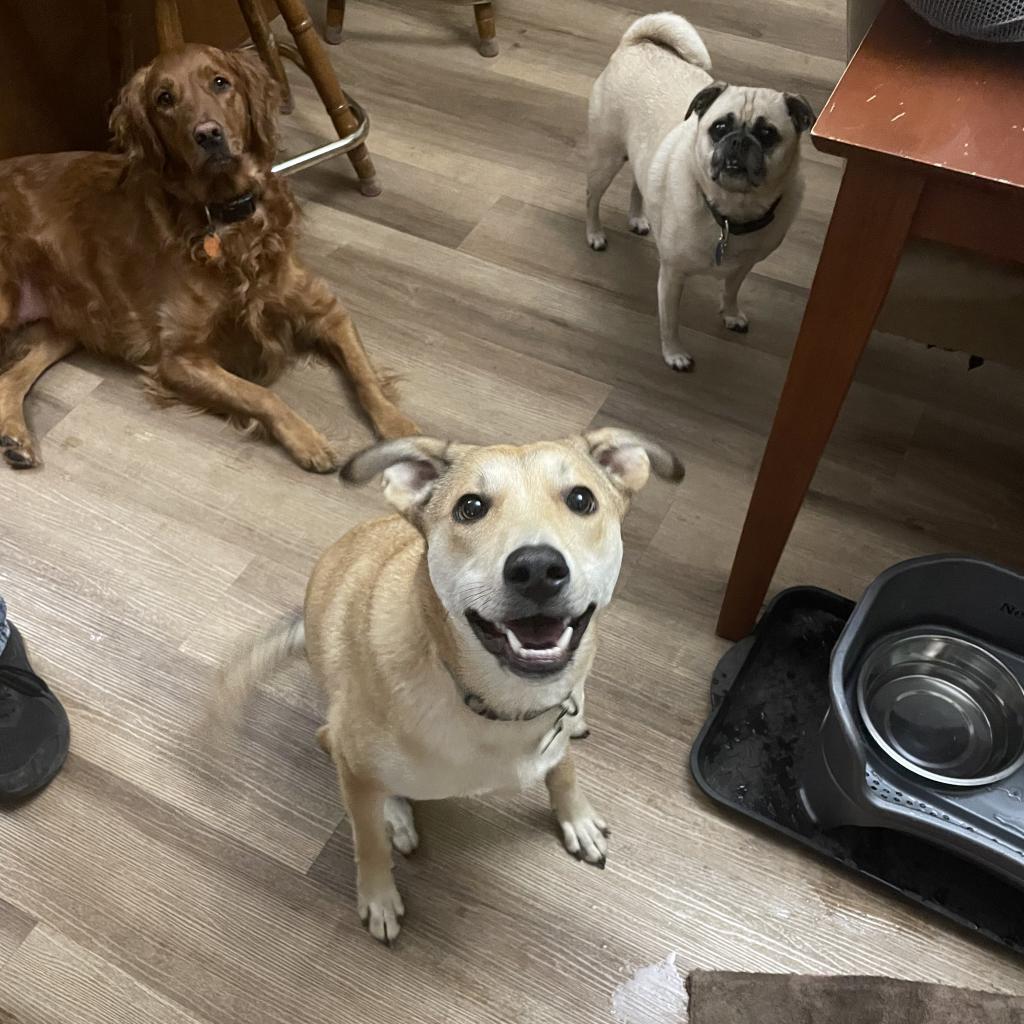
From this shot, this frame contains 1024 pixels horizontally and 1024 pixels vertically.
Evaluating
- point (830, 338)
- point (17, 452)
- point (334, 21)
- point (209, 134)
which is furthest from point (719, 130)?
point (334, 21)

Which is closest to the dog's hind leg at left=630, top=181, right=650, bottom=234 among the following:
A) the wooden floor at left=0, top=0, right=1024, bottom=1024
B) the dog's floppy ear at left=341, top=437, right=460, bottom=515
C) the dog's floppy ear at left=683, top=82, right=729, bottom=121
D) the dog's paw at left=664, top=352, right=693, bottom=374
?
the wooden floor at left=0, top=0, right=1024, bottom=1024

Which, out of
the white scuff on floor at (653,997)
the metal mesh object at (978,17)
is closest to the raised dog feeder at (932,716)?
the white scuff on floor at (653,997)

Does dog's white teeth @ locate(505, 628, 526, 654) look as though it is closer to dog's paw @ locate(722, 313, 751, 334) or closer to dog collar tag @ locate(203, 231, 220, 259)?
dog collar tag @ locate(203, 231, 220, 259)

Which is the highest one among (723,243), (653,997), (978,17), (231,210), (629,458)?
(978,17)

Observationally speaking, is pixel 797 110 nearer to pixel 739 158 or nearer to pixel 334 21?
pixel 739 158

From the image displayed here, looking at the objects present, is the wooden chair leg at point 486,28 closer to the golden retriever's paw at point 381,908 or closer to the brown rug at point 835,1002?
the golden retriever's paw at point 381,908

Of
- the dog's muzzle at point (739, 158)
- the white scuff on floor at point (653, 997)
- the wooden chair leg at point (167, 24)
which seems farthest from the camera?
the wooden chair leg at point (167, 24)

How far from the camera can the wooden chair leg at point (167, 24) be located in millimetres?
2232

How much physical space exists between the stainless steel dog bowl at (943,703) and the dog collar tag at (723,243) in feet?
3.21

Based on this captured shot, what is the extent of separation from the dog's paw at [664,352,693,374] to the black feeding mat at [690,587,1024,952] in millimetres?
766

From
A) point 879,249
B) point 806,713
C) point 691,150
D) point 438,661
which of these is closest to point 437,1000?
point 438,661

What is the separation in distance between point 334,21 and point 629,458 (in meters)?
2.78

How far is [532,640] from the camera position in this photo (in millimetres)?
1064

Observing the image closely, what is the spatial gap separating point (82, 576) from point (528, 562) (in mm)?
1381
